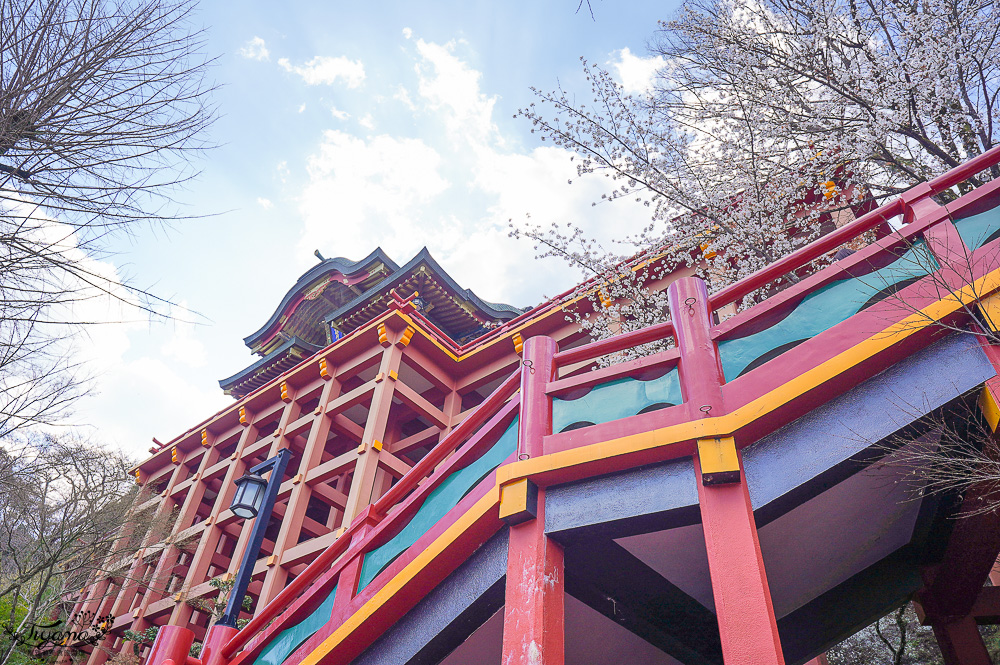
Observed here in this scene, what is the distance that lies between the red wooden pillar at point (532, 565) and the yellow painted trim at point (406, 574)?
7.7 inches

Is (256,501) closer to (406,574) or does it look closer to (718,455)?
(406,574)

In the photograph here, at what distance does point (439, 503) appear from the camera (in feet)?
15.1

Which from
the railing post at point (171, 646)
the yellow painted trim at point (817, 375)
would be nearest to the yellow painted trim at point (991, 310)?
the yellow painted trim at point (817, 375)

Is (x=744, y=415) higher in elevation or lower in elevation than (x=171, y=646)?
higher

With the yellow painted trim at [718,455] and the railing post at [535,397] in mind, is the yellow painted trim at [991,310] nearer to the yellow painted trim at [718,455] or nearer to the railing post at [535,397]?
the yellow painted trim at [718,455]

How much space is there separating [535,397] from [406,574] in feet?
4.77

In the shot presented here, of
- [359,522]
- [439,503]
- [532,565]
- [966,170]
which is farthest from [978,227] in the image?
[359,522]

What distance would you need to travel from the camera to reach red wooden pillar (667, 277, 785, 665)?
9.42 ft

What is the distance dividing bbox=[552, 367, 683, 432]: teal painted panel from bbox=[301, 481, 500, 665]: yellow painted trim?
69cm

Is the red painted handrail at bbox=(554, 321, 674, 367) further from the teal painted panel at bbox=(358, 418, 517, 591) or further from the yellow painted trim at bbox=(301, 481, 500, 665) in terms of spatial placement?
the yellow painted trim at bbox=(301, 481, 500, 665)

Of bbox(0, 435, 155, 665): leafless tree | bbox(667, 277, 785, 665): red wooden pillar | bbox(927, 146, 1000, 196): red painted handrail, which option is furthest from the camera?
A: bbox(0, 435, 155, 665): leafless tree

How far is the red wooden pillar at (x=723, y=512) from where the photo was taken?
9.42ft

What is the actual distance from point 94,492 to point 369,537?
1193 cm

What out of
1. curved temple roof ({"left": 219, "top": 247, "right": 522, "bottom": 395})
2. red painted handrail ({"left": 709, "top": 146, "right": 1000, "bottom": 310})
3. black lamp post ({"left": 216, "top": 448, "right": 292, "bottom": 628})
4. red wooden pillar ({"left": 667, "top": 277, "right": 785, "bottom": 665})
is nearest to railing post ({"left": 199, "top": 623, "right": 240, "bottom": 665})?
black lamp post ({"left": 216, "top": 448, "right": 292, "bottom": 628})
